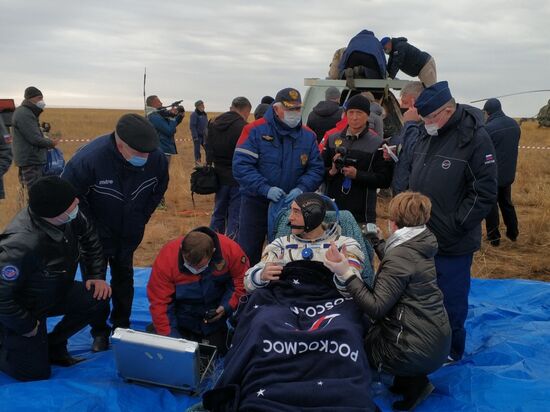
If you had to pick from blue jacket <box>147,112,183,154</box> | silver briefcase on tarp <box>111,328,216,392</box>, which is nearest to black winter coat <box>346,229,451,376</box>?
silver briefcase on tarp <box>111,328,216,392</box>

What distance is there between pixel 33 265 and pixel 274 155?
1.98 metres

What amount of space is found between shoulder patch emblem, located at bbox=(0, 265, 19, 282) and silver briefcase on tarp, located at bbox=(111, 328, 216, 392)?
0.67m

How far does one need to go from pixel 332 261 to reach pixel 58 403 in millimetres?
1717

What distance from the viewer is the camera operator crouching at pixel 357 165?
14.2 ft

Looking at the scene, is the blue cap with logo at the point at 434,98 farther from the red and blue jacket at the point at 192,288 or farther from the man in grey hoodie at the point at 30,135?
the man in grey hoodie at the point at 30,135

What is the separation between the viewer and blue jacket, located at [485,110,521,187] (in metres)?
6.72

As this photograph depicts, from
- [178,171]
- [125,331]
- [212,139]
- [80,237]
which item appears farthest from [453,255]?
[178,171]

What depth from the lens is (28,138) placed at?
684cm

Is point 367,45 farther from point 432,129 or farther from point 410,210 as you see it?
point 410,210

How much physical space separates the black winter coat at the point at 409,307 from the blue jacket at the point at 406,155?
930mm

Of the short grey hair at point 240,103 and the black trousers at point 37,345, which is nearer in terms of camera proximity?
the black trousers at point 37,345

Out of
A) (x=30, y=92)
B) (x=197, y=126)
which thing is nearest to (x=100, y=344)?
(x=30, y=92)

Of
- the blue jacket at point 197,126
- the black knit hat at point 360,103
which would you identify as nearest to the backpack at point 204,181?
the black knit hat at point 360,103

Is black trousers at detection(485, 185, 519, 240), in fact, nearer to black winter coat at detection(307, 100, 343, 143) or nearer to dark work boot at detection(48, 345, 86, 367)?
black winter coat at detection(307, 100, 343, 143)
